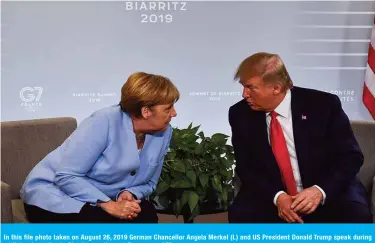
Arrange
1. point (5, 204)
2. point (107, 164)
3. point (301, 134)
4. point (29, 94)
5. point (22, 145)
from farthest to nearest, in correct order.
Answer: point (29, 94) → point (22, 145) → point (301, 134) → point (107, 164) → point (5, 204)

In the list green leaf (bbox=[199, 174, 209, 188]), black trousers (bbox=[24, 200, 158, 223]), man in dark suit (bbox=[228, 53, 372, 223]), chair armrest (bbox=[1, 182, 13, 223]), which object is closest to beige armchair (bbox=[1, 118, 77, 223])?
black trousers (bbox=[24, 200, 158, 223])

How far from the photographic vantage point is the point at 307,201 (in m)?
2.05

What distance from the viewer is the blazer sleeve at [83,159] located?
1.99m

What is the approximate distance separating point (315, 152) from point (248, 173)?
259 millimetres

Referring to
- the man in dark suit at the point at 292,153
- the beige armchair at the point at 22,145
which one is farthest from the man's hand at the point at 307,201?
the beige armchair at the point at 22,145

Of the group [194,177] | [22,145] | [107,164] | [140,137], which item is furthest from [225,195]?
[22,145]

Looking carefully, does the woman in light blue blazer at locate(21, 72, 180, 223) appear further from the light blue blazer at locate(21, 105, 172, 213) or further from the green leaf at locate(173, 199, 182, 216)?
the green leaf at locate(173, 199, 182, 216)

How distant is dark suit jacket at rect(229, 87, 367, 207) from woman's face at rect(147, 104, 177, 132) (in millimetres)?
333

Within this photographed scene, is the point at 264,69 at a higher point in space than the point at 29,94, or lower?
higher

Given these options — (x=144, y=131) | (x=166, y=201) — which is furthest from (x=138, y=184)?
(x=166, y=201)

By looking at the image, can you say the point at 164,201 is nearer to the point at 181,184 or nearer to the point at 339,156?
the point at 181,184

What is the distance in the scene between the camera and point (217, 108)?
365cm

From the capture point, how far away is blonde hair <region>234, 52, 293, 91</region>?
6.95ft

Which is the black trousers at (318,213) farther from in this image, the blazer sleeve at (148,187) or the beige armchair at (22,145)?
the beige armchair at (22,145)
